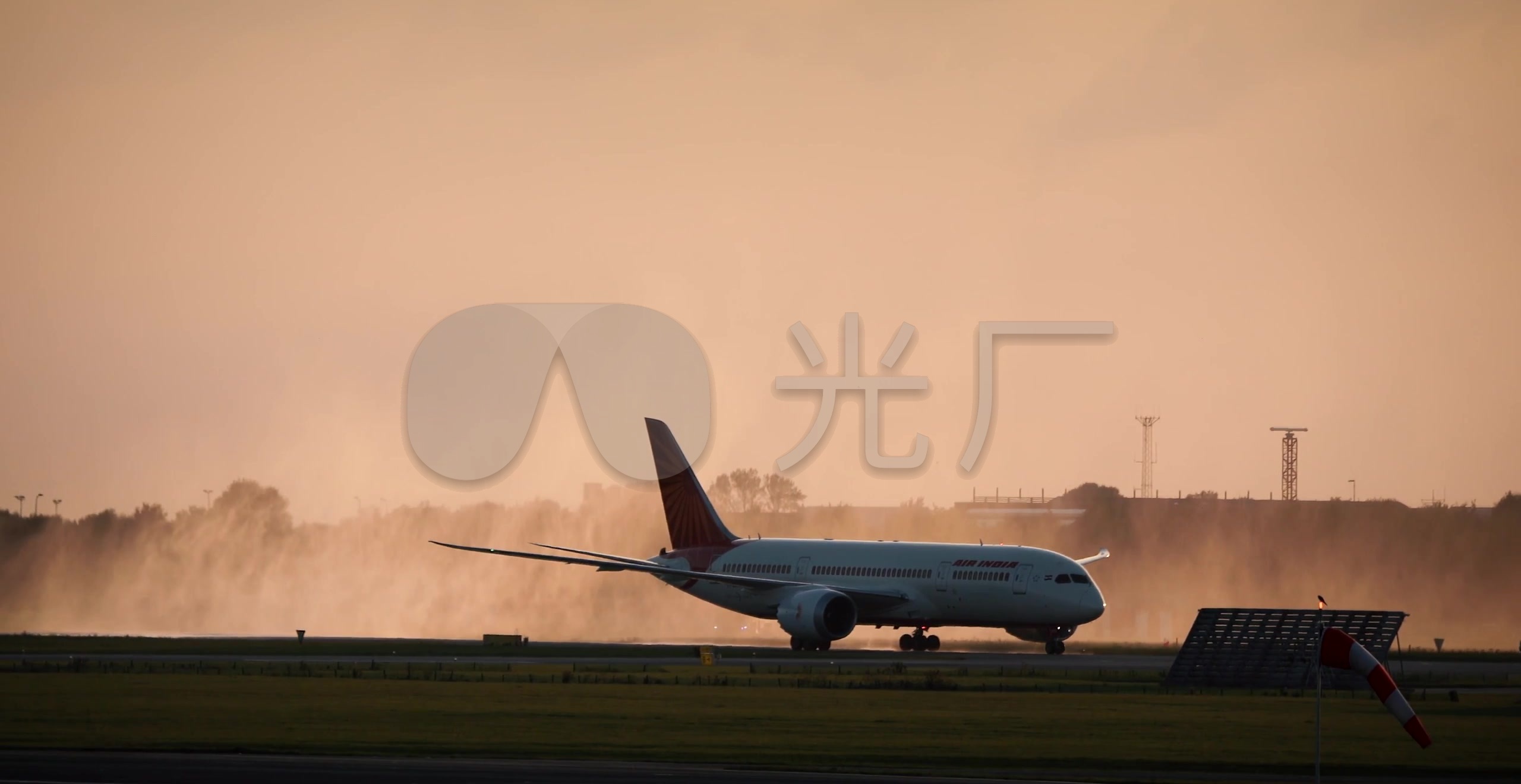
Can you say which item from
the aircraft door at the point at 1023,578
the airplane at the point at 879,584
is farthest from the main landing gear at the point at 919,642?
the aircraft door at the point at 1023,578

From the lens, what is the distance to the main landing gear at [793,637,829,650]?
7731cm

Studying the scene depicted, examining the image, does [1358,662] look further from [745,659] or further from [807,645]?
[807,645]

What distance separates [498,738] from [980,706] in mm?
13749

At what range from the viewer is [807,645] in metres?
78.3

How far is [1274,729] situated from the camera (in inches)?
1583

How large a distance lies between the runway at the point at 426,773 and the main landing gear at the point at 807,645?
44428 mm

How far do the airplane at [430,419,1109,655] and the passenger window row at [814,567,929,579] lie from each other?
0.12 feet

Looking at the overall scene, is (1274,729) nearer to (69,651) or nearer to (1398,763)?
(1398,763)

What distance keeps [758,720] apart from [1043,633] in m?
36.3

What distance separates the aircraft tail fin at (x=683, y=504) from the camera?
88.9 meters

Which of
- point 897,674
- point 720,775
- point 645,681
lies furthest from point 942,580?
point 720,775

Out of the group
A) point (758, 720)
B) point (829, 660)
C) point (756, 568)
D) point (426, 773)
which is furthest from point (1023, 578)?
point (426, 773)

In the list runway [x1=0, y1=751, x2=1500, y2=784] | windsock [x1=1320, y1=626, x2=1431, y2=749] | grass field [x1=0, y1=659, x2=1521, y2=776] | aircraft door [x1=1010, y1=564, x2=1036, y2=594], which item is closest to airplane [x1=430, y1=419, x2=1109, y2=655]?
aircraft door [x1=1010, y1=564, x2=1036, y2=594]

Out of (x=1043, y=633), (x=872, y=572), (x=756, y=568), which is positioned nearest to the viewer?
(x=1043, y=633)
